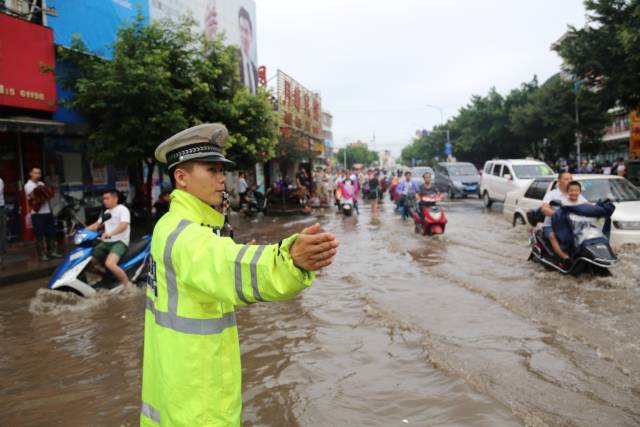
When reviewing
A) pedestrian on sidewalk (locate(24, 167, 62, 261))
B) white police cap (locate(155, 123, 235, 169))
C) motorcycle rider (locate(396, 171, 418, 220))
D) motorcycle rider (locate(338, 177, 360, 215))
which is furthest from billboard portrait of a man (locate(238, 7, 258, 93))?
white police cap (locate(155, 123, 235, 169))

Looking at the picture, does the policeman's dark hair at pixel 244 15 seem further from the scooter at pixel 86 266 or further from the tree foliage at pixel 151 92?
the scooter at pixel 86 266

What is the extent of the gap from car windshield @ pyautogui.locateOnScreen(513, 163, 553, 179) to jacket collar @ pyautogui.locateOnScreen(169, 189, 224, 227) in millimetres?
17882

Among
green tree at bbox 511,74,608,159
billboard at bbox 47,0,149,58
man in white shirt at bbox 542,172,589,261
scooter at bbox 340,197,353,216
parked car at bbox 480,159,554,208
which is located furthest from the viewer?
green tree at bbox 511,74,608,159

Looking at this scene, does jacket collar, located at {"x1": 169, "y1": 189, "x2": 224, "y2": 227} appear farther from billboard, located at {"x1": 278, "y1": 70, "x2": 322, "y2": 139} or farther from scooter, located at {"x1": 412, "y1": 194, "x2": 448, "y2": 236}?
billboard, located at {"x1": 278, "y1": 70, "x2": 322, "y2": 139}

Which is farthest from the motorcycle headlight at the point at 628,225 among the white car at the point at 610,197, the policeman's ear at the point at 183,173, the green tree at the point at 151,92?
the policeman's ear at the point at 183,173

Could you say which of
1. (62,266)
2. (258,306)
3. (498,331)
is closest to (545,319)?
(498,331)

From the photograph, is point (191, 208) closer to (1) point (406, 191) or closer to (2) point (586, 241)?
(2) point (586, 241)

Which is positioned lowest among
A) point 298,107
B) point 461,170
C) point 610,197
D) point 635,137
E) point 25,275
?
point 25,275

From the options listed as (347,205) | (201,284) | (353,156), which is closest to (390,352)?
(201,284)

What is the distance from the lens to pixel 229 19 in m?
23.6

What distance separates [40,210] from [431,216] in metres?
7.94

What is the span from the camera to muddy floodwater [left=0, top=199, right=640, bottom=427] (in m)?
3.69

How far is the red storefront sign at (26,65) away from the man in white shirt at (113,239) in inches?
218

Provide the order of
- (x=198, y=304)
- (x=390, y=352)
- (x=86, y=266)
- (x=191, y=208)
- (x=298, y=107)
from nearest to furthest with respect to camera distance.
A: 1. (x=198, y=304)
2. (x=191, y=208)
3. (x=390, y=352)
4. (x=86, y=266)
5. (x=298, y=107)
